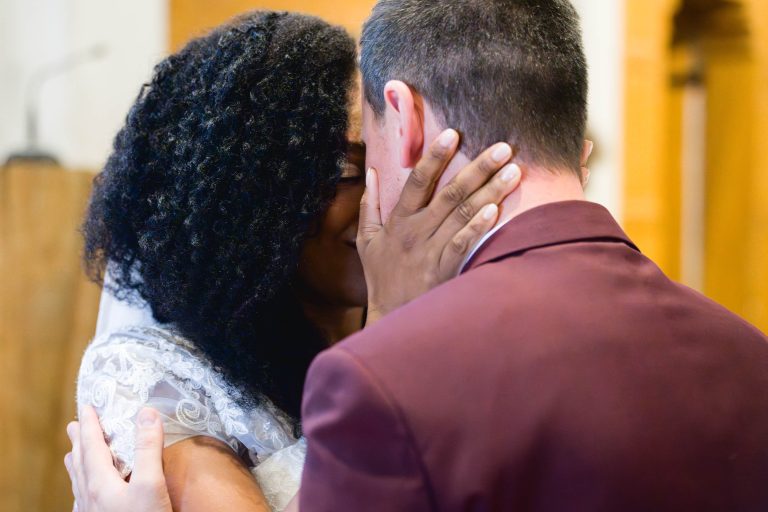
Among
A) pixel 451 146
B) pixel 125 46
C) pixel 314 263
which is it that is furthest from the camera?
pixel 125 46

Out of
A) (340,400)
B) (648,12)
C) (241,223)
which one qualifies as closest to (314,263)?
(241,223)

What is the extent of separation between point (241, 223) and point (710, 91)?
2276 millimetres

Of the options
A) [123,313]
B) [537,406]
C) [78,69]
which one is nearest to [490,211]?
[537,406]

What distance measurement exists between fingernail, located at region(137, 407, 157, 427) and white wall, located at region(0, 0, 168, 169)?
2220 mm

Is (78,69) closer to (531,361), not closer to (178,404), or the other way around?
(178,404)

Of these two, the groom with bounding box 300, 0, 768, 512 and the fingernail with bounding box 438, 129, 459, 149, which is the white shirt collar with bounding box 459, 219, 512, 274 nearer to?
the groom with bounding box 300, 0, 768, 512

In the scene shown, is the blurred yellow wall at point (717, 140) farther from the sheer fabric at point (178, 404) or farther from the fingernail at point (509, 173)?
the fingernail at point (509, 173)

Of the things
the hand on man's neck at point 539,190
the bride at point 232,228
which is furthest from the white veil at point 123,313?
the hand on man's neck at point 539,190

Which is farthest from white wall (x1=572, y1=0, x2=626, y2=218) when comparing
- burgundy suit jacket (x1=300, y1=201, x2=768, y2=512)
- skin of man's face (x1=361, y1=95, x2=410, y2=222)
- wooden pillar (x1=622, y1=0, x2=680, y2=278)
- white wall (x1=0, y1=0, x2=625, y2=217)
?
burgundy suit jacket (x1=300, y1=201, x2=768, y2=512)

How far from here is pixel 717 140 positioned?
10.4 feet

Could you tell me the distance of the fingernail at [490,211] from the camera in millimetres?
1080

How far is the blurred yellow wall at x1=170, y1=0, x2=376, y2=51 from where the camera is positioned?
3.02 m

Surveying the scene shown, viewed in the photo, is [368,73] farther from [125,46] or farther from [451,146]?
[125,46]

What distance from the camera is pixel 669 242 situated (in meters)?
3.28
